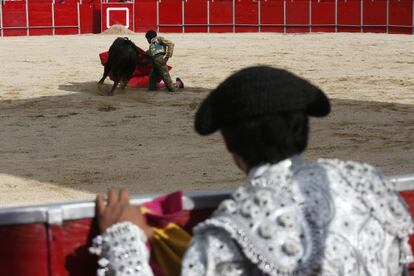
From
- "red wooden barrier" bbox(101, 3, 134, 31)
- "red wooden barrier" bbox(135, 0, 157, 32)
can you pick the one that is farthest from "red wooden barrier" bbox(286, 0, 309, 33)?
"red wooden barrier" bbox(101, 3, 134, 31)

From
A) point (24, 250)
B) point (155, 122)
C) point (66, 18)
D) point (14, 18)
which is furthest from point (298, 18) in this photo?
point (24, 250)

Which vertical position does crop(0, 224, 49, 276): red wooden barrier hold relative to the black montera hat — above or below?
below

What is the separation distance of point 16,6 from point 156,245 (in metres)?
21.6

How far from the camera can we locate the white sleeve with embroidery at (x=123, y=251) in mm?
1772

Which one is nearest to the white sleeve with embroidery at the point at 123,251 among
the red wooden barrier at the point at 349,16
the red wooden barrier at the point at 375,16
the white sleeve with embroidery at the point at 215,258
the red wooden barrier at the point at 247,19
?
the white sleeve with embroidery at the point at 215,258

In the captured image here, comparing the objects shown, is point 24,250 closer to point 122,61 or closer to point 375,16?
point 122,61

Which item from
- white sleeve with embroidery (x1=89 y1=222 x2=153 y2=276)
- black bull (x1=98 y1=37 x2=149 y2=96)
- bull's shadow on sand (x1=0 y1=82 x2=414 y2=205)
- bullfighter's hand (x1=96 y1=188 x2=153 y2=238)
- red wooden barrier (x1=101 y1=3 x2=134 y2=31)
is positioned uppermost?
red wooden barrier (x1=101 y1=3 x2=134 y2=31)

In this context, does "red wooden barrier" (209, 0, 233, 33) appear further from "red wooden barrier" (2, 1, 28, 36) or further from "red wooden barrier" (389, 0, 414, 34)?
"red wooden barrier" (2, 1, 28, 36)

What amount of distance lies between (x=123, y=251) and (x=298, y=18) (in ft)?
70.8

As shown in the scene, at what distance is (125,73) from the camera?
1131cm

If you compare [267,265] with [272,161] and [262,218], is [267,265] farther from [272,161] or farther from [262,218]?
[272,161]

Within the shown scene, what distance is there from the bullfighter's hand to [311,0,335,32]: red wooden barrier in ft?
69.7

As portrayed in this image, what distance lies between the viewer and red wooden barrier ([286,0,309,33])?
75.3ft

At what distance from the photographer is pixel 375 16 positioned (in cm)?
2230
